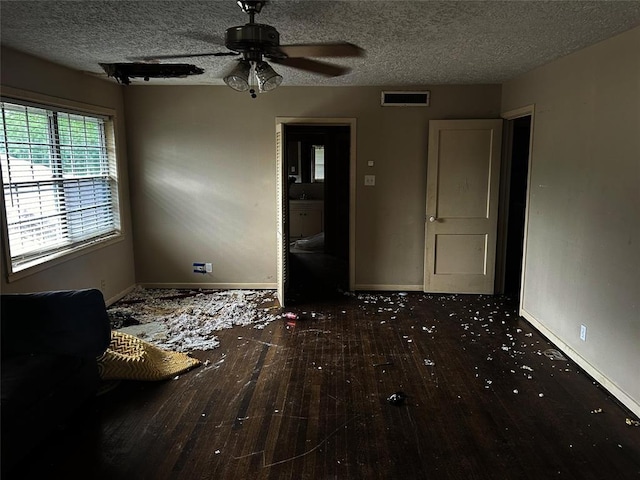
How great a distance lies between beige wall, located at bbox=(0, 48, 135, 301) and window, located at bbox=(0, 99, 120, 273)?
0.43 ft

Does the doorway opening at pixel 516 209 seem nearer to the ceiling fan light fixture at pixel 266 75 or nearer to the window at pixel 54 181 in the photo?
the ceiling fan light fixture at pixel 266 75

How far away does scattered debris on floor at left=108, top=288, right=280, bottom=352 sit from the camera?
3959 mm

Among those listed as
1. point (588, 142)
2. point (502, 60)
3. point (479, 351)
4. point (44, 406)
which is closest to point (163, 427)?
point (44, 406)

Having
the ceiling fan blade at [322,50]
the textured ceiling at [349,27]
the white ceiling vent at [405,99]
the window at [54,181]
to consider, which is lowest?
the window at [54,181]

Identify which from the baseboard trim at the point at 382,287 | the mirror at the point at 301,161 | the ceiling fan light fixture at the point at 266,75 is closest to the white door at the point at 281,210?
the baseboard trim at the point at 382,287

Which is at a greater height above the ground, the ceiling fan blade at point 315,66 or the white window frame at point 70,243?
the ceiling fan blade at point 315,66

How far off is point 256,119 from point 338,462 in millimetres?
3819

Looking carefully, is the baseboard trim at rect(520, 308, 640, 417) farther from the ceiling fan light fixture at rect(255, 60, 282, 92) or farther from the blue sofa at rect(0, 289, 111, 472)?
the blue sofa at rect(0, 289, 111, 472)

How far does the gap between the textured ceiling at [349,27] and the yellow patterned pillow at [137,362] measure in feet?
6.93

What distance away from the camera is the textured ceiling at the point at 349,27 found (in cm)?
248

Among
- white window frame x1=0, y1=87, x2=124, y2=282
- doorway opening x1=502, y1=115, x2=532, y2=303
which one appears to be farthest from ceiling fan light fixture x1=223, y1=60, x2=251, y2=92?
doorway opening x1=502, y1=115, x2=532, y2=303

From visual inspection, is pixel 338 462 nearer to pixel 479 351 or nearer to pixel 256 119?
pixel 479 351

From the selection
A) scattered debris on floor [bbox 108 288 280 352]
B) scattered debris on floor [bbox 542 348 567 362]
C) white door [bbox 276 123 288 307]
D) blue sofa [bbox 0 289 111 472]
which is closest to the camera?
blue sofa [bbox 0 289 111 472]

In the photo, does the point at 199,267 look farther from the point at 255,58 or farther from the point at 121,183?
the point at 255,58
